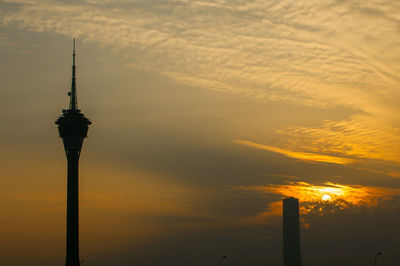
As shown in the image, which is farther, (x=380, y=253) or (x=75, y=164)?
(x=75, y=164)

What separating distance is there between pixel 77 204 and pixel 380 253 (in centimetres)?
8599

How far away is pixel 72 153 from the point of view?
18588 cm

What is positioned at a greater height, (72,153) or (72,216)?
(72,153)

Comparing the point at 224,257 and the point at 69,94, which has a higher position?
the point at 69,94

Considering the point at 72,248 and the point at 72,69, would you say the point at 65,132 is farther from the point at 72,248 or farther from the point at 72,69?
Result: the point at 72,248

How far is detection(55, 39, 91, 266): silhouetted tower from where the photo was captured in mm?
181875

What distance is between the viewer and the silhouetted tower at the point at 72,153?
Result: 182m

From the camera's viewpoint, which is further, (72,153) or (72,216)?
(72,153)

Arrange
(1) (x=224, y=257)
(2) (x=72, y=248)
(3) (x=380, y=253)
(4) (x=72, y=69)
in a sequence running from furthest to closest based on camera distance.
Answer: (4) (x=72, y=69) < (2) (x=72, y=248) < (3) (x=380, y=253) < (1) (x=224, y=257)

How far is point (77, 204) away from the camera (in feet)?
604

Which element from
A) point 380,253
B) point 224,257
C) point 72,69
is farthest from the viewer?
point 72,69

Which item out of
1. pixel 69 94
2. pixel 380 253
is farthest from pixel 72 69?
pixel 380 253

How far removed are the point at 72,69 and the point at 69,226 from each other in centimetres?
4957

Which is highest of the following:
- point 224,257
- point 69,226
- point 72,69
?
point 72,69
